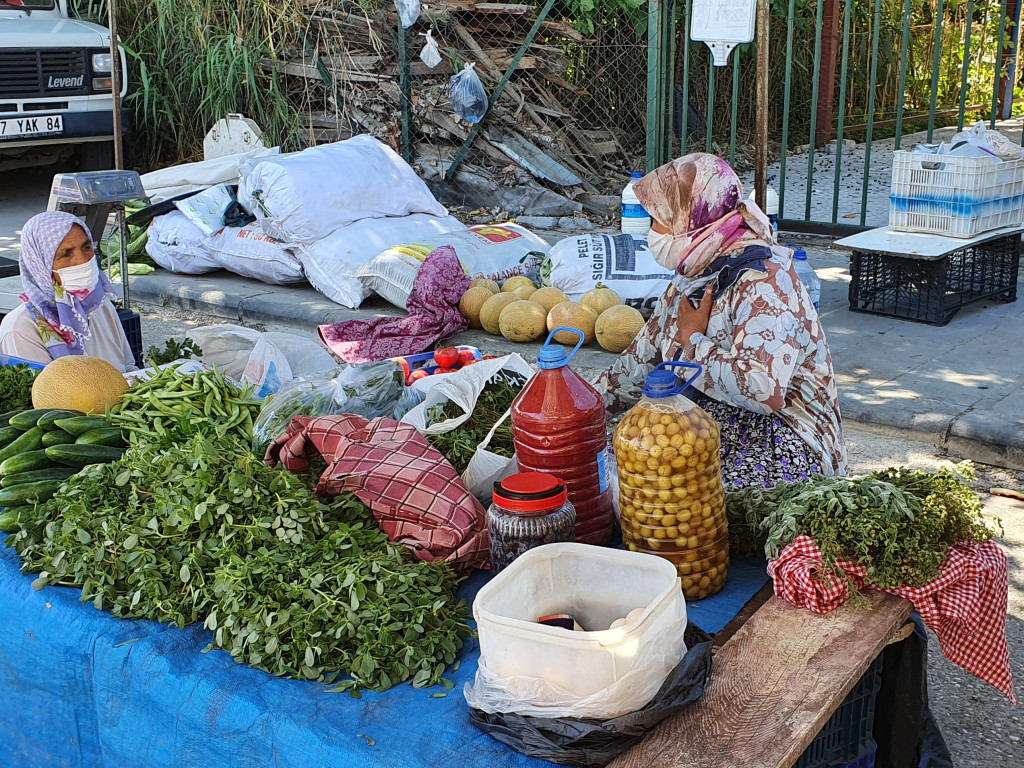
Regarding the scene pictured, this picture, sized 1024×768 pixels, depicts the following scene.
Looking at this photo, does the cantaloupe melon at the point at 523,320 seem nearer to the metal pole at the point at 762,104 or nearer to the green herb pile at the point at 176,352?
the metal pole at the point at 762,104

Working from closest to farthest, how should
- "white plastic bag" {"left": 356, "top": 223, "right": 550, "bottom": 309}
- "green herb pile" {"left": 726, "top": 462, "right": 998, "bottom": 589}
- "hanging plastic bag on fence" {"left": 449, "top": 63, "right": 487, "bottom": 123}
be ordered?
"green herb pile" {"left": 726, "top": 462, "right": 998, "bottom": 589} → "white plastic bag" {"left": 356, "top": 223, "right": 550, "bottom": 309} → "hanging plastic bag on fence" {"left": 449, "top": 63, "right": 487, "bottom": 123}

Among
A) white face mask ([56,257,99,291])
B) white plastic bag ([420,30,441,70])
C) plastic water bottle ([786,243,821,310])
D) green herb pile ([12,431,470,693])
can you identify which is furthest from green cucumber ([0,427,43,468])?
white plastic bag ([420,30,441,70])

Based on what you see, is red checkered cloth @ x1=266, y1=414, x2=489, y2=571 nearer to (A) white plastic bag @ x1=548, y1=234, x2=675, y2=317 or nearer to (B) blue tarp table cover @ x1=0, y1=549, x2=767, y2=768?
(B) blue tarp table cover @ x1=0, y1=549, x2=767, y2=768

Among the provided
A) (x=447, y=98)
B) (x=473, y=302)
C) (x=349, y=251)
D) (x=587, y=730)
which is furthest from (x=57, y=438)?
(x=447, y=98)

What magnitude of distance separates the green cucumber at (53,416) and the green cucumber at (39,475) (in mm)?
148

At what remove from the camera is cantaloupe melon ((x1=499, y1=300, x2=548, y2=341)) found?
5840 millimetres

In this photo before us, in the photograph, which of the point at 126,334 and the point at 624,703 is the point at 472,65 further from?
the point at 624,703

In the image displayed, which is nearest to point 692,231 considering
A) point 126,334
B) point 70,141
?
point 126,334

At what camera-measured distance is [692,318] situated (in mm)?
2873

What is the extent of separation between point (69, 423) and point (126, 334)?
5.93 ft

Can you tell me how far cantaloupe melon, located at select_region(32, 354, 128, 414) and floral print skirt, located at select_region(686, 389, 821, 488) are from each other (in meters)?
1.63

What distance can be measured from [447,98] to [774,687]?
8.78m

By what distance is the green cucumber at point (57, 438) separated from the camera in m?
2.55

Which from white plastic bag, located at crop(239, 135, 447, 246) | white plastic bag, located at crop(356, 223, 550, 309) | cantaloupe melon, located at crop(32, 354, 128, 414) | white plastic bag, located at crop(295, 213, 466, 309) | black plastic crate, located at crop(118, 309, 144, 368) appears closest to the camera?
cantaloupe melon, located at crop(32, 354, 128, 414)
